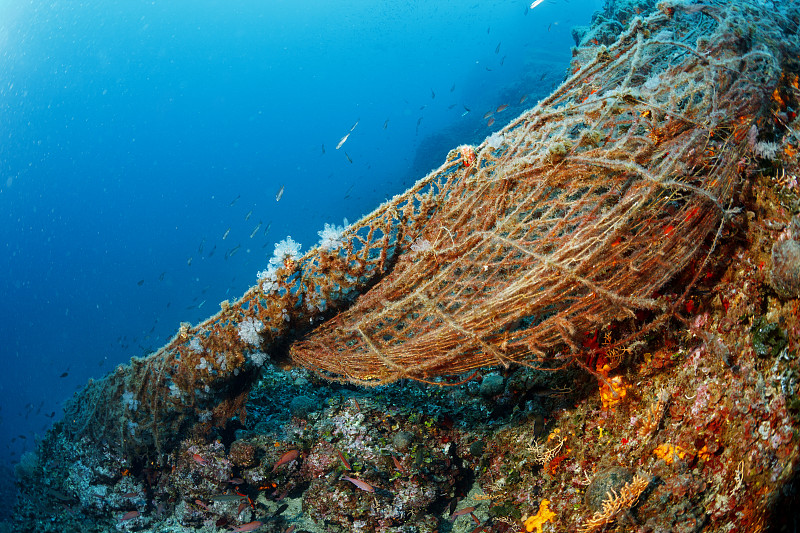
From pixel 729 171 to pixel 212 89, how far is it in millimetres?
91004

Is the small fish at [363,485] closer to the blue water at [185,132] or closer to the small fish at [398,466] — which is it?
the small fish at [398,466]

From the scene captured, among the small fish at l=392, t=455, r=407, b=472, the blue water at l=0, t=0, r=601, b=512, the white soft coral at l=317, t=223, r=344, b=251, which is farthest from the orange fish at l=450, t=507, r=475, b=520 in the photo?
the blue water at l=0, t=0, r=601, b=512

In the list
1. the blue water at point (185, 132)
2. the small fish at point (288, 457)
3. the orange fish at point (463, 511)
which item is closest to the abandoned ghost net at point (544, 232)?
the small fish at point (288, 457)

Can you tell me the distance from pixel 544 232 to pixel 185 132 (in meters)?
83.6

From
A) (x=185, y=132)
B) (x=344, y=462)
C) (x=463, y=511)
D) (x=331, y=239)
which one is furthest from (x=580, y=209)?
(x=185, y=132)

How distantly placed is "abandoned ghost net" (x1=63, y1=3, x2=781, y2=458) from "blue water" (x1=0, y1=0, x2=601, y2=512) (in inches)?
1665

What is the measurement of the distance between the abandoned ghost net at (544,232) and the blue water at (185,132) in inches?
1665

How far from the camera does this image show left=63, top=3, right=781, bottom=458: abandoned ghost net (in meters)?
2.45

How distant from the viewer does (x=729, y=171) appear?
2385 millimetres

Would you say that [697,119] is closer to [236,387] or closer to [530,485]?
[530,485]

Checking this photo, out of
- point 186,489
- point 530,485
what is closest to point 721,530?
point 530,485

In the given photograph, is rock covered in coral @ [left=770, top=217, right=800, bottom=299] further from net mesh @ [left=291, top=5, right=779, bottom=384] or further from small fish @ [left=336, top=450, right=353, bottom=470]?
small fish @ [left=336, top=450, right=353, bottom=470]

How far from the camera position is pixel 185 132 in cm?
7006

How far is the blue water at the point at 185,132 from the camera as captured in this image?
52.8m
